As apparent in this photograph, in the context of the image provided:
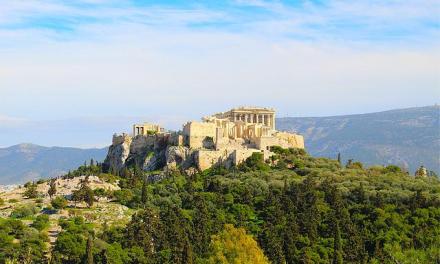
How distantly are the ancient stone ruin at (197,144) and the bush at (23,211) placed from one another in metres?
25.8

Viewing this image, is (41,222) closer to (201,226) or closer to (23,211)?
(23,211)

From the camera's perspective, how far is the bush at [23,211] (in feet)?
307

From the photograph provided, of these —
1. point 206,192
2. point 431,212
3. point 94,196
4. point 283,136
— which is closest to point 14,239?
point 94,196

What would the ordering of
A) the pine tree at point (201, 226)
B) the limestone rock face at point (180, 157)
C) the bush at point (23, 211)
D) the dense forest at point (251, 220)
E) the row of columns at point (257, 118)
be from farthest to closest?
1. the row of columns at point (257, 118)
2. the limestone rock face at point (180, 157)
3. the bush at point (23, 211)
4. the pine tree at point (201, 226)
5. the dense forest at point (251, 220)

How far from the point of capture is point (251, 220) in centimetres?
9406

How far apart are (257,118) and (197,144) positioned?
2137 centimetres

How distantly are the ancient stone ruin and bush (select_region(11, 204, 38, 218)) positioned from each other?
1014 inches

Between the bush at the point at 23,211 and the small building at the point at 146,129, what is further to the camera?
the small building at the point at 146,129

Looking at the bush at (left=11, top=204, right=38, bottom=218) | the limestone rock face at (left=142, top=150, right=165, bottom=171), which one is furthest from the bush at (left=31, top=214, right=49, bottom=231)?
the limestone rock face at (left=142, top=150, right=165, bottom=171)

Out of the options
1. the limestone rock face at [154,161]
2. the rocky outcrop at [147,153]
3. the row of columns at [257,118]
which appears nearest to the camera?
the rocky outcrop at [147,153]

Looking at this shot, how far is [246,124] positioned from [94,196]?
29.8 meters

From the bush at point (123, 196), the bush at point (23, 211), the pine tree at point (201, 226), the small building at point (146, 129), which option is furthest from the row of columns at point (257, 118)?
the bush at point (23, 211)

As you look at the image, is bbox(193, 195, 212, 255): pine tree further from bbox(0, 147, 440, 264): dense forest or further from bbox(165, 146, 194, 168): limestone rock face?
bbox(165, 146, 194, 168): limestone rock face

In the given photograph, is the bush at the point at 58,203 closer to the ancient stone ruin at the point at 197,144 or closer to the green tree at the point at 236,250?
the ancient stone ruin at the point at 197,144
